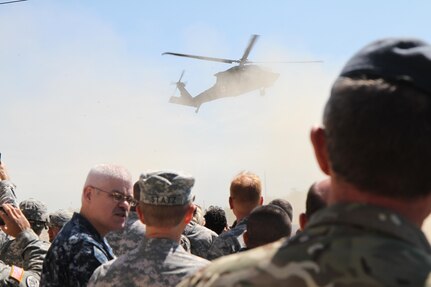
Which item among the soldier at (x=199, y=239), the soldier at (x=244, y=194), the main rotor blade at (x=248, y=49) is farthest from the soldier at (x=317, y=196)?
the main rotor blade at (x=248, y=49)

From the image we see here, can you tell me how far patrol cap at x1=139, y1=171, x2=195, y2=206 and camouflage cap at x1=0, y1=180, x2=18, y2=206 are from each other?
2779 millimetres

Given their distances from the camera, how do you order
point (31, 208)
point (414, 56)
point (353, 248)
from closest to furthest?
point (353, 248)
point (414, 56)
point (31, 208)

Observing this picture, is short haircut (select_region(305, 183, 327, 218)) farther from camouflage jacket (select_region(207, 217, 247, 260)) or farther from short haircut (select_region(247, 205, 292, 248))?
camouflage jacket (select_region(207, 217, 247, 260))

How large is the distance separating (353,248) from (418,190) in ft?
0.63

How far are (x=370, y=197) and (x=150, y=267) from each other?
1.77 metres

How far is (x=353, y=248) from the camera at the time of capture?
1122 mm

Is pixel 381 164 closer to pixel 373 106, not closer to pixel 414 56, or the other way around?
pixel 373 106

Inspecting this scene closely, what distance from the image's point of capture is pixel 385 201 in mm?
1195

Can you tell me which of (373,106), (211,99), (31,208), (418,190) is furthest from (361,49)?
(211,99)

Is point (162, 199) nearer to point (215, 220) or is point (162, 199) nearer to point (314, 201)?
point (314, 201)

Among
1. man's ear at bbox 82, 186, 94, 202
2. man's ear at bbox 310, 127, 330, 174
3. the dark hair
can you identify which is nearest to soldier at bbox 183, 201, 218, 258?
the dark hair

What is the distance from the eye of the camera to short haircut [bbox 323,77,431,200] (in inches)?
45.6

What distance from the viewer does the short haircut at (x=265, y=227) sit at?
378 centimetres

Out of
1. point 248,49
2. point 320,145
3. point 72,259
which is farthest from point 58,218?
point 248,49
